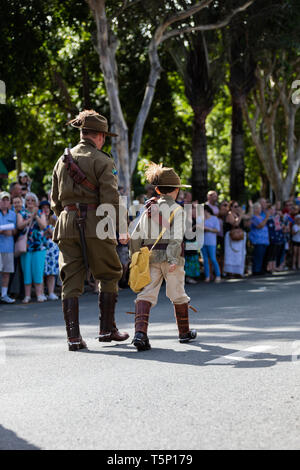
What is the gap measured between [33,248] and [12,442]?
10.0 metres

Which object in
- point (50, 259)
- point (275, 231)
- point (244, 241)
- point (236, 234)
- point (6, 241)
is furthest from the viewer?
point (275, 231)

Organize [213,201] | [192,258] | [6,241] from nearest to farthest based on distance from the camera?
[6,241], [192,258], [213,201]

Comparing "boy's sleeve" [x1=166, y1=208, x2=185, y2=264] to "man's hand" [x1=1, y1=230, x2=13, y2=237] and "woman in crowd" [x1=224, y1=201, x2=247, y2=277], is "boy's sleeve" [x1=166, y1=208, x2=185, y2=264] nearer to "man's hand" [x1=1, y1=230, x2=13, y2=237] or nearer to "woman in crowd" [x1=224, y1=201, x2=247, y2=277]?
"man's hand" [x1=1, y1=230, x2=13, y2=237]

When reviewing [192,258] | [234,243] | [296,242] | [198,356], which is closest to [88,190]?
[198,356]

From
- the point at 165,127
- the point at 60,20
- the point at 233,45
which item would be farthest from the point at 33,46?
the point at 165,127

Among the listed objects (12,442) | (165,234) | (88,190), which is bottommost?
(12,442)

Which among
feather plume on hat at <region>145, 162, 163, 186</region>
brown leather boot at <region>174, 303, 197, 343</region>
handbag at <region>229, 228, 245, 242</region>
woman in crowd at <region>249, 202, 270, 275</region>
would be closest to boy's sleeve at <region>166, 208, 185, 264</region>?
feather plume on hat at <region>145, 162, 163, 186</region>

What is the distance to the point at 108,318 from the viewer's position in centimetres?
827

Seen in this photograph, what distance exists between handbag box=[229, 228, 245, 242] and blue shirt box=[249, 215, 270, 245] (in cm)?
128

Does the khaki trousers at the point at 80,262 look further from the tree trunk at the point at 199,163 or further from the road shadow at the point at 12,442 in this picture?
the tree trunk at the point at 199,163

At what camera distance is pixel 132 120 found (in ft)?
96.1

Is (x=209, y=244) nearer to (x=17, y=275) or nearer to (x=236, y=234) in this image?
(x=236, y=234)

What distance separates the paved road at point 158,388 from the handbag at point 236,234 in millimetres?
8776
